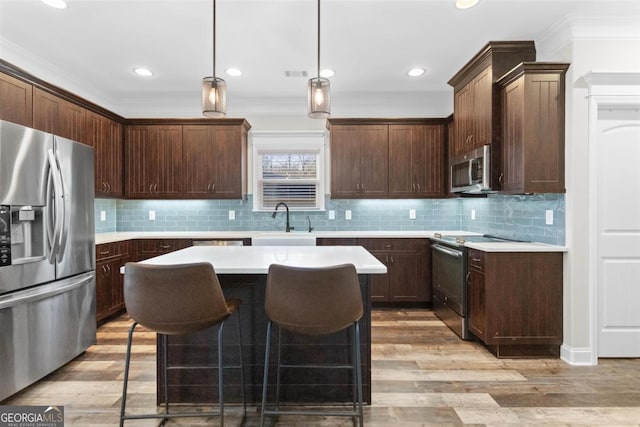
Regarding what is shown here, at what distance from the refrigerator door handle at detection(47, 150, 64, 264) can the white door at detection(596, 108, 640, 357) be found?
13.7 ft

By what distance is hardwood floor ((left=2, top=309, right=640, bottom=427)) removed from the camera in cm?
208

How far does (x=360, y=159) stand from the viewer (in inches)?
180

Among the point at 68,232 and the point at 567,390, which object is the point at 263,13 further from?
the point at 567,390

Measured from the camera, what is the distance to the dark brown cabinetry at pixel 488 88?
3162 millimetres

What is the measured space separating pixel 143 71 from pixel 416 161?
11.1 ft

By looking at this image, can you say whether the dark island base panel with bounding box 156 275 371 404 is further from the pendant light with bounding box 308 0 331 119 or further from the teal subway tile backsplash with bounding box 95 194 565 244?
the teal subway tile backsplash with bounding box 95 194 565 244

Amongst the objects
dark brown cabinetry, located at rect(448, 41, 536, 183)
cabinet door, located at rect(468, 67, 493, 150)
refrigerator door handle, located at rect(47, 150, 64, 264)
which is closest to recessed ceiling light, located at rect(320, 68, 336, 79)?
dark brown cabinetry, located at rect(448, 41, 536, 183)

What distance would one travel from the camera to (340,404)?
218 cm

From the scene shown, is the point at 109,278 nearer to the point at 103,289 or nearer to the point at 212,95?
the point at 103,289

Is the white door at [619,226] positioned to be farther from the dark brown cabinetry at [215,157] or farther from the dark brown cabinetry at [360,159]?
the dark brown cabinetry at [215,157]

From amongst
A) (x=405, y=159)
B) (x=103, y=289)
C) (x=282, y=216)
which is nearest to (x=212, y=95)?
(x=103, y=289)

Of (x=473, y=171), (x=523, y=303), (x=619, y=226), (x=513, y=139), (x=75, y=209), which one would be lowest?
(x=523, y=303)

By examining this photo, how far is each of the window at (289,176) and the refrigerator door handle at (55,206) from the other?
246 centimetres

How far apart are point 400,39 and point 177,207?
350 cm
